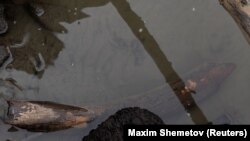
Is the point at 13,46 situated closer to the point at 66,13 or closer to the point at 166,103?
the point at 66,13

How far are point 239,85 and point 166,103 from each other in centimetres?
106

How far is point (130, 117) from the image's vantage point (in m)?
4.89

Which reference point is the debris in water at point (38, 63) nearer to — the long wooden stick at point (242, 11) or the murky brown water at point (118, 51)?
the murky brown water at point (118, 51)

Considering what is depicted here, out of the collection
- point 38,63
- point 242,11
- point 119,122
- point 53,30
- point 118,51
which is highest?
point 53,30

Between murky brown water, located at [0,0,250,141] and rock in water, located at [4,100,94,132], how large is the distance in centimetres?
17

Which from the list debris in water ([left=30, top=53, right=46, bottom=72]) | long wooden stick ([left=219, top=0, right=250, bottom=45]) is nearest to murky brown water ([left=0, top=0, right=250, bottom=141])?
debris in water ([left=30, top=53, right=46, bottom=72])

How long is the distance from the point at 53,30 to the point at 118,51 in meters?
0.94

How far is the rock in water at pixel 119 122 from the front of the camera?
4742 mm

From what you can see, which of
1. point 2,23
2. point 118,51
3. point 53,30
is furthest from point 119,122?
point 2,23

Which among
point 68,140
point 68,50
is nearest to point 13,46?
point 68,50

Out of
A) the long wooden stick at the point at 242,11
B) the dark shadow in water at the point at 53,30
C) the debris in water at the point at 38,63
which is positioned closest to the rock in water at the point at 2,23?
the dark shadow in water at the point at 53,30

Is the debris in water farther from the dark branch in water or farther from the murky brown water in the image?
the dark branch in water

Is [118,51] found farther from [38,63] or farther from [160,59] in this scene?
[38,63]

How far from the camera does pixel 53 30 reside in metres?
5.49
